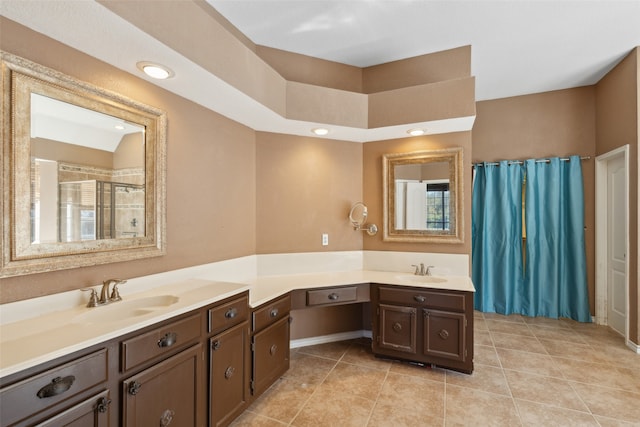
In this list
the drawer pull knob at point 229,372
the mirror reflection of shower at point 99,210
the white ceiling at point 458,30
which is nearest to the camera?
the mirror reflection of shower at point 99,210

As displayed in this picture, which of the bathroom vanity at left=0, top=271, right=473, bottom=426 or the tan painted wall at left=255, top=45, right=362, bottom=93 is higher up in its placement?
the tan painted wall at left=255, top=45, right=362, bottom=93

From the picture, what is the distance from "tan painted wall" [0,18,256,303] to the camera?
1.52 m

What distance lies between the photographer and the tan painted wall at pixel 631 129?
3043mm

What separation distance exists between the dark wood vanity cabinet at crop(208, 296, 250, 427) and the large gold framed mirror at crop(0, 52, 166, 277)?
2.17 ft

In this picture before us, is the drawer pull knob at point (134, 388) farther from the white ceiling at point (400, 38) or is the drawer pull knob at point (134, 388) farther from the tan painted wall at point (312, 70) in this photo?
the tan painted wall at point (312, 70)

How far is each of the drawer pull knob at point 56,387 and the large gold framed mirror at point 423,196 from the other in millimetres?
2799

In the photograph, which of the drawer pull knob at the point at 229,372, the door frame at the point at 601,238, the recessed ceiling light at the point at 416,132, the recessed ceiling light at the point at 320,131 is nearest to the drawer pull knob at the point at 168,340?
the drawer pull knob at the point at 229,372

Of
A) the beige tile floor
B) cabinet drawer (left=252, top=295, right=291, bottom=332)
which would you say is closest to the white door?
the beige tile floor

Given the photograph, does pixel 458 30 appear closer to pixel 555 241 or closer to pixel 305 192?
pixel 305 192

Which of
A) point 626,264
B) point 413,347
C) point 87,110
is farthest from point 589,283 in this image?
point 87,110

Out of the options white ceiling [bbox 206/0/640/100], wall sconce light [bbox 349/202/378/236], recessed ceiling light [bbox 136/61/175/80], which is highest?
white ceiling [bbox 206/0/640/100]

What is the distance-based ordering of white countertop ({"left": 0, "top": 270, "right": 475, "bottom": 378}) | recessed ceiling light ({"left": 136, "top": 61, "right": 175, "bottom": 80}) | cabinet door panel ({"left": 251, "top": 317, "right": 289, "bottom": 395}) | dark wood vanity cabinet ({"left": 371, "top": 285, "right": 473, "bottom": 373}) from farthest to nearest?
dark wood vanity cabinet ({"left": 371, "top": 285, "right": 473, "bottom": 373}), cabinet door panel ({"left": 251, "top": 317, "right": 289, "bottom": 395}), recessed ceiling light ({"left": 136, "top": 61, "right": 175, "bottom": 80}), white countertop ({"left": 0, "top": 270, "right": 475, "bottom": 378})

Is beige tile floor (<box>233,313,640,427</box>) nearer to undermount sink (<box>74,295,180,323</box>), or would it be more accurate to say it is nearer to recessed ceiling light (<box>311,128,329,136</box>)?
undermount sink (<box>74,295,180,323</box>)

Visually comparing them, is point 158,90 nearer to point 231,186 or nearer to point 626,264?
point 231,186
